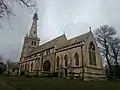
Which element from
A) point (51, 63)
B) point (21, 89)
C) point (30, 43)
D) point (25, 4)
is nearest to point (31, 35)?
point (30, 43)

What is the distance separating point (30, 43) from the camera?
62.4 meters

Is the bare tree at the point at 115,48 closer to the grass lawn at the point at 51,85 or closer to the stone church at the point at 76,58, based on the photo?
the stone church at the point at 76,58

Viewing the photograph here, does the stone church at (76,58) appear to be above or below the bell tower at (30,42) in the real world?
below

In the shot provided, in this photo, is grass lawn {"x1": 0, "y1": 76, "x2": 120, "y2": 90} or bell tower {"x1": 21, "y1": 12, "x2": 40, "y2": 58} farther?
bell tower {"x1": 21, "y1": 12, "x2": 40, "y2": 58}

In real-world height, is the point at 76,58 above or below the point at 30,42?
below

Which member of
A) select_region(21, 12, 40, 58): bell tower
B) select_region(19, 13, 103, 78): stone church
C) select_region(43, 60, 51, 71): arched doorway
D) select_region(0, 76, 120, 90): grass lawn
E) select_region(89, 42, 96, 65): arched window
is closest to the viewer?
select_region(0, 76, 120, 90): grass lawn

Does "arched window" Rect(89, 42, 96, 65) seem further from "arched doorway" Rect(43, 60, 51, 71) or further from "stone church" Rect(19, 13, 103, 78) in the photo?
"arched doorway" Rect(43, 60, 51, 71)

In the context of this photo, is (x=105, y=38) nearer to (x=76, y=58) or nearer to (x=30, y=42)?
(x=76, y=58)

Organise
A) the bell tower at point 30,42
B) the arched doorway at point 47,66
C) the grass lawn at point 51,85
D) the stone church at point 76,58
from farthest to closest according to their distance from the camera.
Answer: the bell tower at point 30,42, the arched doorway at point 47,66, the stone church at point 76,58, the grass lawn at point 51,85

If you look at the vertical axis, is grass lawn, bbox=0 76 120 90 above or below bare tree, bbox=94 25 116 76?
below

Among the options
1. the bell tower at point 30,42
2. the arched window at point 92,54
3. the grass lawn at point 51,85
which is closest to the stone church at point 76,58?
the arched window at point 92,54

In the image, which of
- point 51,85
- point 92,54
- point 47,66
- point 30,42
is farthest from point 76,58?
point 30,42

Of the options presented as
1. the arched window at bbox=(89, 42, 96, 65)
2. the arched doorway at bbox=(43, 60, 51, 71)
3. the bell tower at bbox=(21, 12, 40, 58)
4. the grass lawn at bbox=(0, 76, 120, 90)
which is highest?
the bell tower at bbox=(21, 12, 40, 58)

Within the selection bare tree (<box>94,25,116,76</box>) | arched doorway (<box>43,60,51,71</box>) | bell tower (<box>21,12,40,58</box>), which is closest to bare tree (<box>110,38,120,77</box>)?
bare tree (<box>94,25,116,76</box>)
